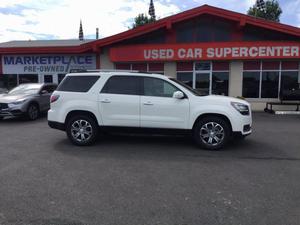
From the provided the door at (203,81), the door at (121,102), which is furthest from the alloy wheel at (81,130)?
the door at (203,81)

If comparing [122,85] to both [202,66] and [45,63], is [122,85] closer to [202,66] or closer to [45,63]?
[202,66]

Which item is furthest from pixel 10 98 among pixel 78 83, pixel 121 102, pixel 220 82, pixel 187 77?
pixel 220 82

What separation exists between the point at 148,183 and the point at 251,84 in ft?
41.4

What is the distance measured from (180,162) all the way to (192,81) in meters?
10.6

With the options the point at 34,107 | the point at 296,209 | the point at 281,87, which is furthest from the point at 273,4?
the point at 296,209

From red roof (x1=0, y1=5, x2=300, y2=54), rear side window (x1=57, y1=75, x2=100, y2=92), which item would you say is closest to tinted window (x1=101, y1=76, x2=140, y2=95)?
rear side window (x1=57, y1=75, x2=100, y2=92)

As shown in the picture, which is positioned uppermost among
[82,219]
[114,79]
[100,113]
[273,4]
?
[273,4]

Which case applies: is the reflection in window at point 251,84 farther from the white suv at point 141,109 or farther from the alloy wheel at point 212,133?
the alloy wheel at point 212,133

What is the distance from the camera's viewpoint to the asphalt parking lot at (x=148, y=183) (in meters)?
3.46

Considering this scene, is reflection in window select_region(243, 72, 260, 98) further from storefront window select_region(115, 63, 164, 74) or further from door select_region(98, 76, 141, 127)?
door select_region(98, 76, 141, 127)

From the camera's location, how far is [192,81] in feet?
51.4

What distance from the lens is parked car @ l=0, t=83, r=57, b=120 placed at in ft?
35.0

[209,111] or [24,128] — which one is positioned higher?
[209,111]

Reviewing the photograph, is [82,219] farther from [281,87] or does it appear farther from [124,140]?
[281,87]
